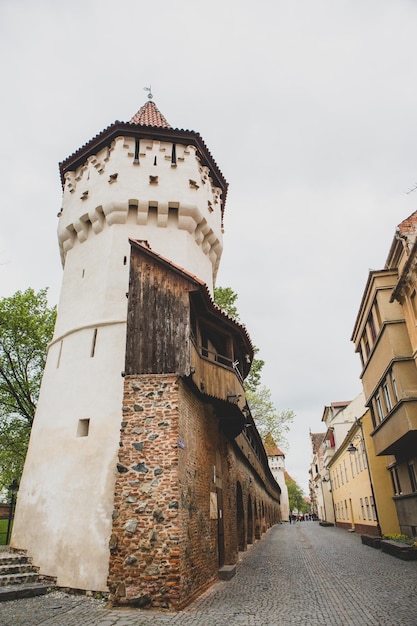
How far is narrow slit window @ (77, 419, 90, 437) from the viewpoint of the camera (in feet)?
36.2

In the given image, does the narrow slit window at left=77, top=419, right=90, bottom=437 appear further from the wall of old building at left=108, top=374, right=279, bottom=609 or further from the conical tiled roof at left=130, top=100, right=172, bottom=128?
the conical tiled roof at left=130, top=100, right=172, bottom=128

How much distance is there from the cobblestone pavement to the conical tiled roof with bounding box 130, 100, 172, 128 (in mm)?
15128

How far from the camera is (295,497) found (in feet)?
347

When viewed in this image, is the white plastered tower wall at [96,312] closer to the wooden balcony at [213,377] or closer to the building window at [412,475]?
the wooden balcony at [213,377]

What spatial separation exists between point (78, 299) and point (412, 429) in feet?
37.8

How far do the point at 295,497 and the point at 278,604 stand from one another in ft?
353

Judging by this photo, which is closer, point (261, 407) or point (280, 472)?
point (261, 407)

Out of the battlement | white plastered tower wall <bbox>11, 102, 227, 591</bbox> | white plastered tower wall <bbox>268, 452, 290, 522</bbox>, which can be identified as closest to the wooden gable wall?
white plastered tower wall <bbox>11, 102, 227, 591</bbox>

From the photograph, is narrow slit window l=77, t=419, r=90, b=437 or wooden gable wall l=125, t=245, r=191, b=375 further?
narrow slit window l=77, t=419, r=90, b=437

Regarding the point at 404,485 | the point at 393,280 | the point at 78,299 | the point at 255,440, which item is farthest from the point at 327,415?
the point at 78,299

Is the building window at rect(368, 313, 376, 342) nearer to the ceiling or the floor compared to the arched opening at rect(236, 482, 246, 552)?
nearer to the ceiling

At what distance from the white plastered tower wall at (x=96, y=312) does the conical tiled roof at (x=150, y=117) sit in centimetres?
158

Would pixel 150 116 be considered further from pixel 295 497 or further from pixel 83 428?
pixel 295 497

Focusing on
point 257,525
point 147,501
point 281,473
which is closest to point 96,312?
point 147,501
